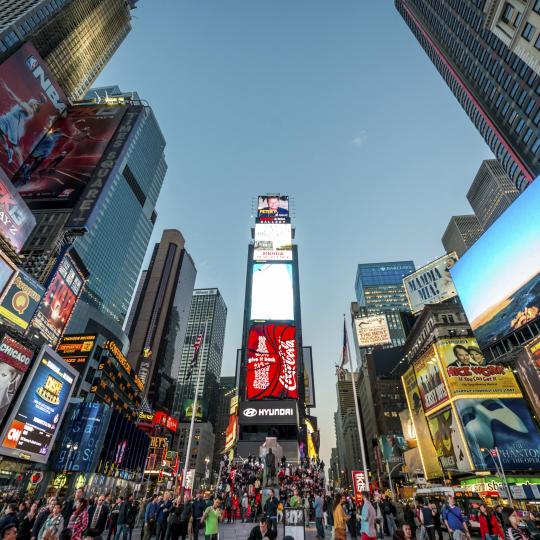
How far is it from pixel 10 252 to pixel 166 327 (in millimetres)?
130781

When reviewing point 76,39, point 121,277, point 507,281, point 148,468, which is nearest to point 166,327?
point 121,277

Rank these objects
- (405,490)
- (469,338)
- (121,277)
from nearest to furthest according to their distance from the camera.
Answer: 1. (469,338)
2. (405,490)
3. (121,277)

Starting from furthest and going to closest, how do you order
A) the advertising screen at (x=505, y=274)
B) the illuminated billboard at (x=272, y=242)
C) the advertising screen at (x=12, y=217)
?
the illuminated billboard at (x=272, y=242), the advertising screen at (x=12, y=217), the advertising screen at (x=505, y=274)

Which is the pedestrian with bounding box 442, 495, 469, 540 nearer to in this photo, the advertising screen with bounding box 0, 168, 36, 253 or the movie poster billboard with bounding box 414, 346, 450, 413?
the movie poster billboard with bounding box 414, 346, 450, 413

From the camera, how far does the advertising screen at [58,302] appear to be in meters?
40.0

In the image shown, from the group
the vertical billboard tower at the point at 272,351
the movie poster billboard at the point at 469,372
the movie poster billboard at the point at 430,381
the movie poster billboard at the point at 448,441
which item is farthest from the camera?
the movie poster billboard at the point at 430,381

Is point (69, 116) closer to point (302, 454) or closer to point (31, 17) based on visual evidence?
point (31, 17)

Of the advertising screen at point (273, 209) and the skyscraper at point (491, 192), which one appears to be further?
the skyscraper at point (491, 192)

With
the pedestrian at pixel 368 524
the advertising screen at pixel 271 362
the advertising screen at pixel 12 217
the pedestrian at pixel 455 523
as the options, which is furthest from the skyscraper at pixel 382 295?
the pedestrian at pixel 368 524

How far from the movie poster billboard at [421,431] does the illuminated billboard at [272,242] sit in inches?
1356

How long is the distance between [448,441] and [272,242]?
41540mm

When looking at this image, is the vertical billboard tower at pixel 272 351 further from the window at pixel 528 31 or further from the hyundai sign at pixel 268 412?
the window at pixel 528 31

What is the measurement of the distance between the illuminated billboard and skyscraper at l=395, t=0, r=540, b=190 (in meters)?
47.7

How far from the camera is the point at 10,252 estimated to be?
34.6 metres
